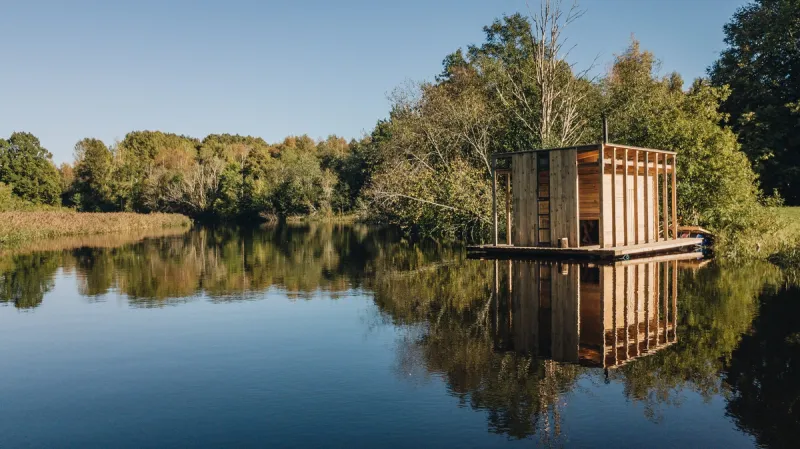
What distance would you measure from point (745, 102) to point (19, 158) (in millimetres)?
72210

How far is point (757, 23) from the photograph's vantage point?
3662cm

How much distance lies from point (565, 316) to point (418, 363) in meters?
3.43

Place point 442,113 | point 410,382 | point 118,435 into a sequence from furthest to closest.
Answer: point 442,113 < point 410,382 < point 118,435

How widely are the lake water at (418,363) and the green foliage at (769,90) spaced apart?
22.1m

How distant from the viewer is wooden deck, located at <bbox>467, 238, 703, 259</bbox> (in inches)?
730

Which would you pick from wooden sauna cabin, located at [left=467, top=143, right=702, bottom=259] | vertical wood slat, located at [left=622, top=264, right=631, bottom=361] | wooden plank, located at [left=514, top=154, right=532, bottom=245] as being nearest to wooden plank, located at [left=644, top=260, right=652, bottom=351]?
vertical wood slat, located at [left=622, top=264, right=631, bottom=361]

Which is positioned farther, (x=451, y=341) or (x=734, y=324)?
(x=734, y=324)

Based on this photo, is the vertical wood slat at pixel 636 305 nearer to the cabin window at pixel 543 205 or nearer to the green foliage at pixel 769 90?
the cabin window at pixel 543 205

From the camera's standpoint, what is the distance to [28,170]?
7106 cm

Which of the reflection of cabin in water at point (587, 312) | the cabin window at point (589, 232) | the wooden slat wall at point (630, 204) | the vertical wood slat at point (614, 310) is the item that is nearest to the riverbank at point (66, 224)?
the cabin window at point (589, 232)

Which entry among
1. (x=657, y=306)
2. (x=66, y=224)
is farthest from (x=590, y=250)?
(x=66, y=224)

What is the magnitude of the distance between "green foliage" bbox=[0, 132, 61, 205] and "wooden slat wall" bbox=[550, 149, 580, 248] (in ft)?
224

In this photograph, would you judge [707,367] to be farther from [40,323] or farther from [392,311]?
[40,323]

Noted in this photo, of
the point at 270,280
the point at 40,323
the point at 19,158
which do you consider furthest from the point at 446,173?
the point at 19,158
